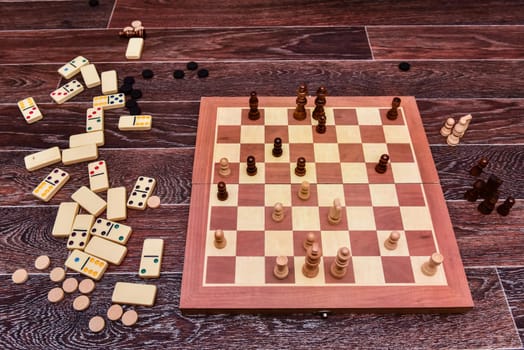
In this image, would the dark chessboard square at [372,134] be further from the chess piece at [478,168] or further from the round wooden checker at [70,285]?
the round wooden checker at [70,285]

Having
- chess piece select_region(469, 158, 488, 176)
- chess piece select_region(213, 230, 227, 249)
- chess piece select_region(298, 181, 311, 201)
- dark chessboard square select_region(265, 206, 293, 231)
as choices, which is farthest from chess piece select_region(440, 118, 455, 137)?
chess piece select_region(213, 230, 227, 249)

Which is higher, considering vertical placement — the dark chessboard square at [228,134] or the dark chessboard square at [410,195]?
the dark chessboard square at [410,195]

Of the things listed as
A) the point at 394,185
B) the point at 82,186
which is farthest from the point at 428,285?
the point at 82,186

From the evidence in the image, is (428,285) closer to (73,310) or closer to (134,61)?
(73,310)

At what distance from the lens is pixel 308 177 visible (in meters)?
1.67

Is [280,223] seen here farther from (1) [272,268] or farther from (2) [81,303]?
(2) [81,303]

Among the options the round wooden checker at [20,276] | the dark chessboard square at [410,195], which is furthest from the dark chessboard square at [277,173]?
the round wooden checker at [20,276]

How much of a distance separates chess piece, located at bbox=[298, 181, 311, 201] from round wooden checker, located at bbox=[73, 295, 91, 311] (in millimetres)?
→ 829

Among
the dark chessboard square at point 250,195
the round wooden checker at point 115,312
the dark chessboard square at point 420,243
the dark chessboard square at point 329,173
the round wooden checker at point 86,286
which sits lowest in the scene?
the round wooden checker at point 115,312

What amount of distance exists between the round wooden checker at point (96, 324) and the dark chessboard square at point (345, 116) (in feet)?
3.93

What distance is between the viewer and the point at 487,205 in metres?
1.63

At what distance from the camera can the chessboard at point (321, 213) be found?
1400 mm

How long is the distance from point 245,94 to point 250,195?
0.66 meters

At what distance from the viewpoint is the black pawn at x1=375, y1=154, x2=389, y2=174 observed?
162 centimetres
